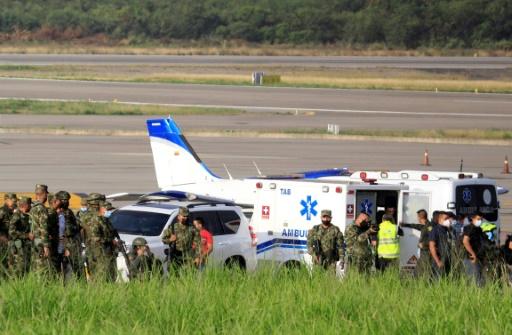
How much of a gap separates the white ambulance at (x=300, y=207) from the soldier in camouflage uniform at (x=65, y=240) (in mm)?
3818

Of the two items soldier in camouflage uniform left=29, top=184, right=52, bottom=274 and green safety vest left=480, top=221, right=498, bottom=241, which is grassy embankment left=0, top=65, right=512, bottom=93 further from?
soldier in camouflage uniform left=29, top=184, right=52, bottom=274

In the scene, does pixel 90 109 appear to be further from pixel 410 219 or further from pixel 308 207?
pixel 308 207

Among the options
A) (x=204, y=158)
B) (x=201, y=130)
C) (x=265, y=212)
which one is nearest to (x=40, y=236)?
(x=265, y=212)

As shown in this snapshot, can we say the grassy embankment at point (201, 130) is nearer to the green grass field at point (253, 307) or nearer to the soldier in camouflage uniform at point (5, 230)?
the soldier in camouflage uniform at point (5, 230)

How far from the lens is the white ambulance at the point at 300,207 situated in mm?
19406

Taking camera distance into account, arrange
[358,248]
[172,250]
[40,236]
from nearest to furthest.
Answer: [40,236]
[172,250]
[358,248]

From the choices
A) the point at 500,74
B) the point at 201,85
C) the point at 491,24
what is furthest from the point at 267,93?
the point at 491,24

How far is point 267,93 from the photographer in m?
72.7

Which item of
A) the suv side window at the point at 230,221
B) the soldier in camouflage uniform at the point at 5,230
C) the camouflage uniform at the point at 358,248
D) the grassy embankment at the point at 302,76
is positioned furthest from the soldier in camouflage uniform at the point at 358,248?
the grassy embankment at the point at 302,76

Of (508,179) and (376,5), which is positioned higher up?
(376,5)

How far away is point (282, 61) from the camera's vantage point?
10056 cm

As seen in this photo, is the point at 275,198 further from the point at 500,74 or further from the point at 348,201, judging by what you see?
the point at 500,74

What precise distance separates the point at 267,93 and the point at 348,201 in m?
53.6

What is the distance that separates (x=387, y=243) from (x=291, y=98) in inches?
Answer: 2026
